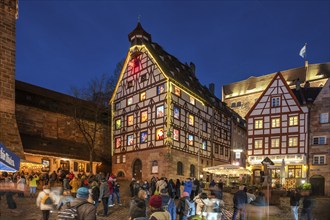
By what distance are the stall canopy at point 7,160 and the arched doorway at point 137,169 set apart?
97.8ft

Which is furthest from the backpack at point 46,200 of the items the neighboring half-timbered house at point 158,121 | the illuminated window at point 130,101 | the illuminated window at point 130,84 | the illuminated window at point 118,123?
the illuminated window at point 118,123

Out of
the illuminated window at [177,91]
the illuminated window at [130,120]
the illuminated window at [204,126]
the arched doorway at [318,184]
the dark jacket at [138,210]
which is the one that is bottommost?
the arched doorway at [318,184]

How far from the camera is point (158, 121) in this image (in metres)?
36.3

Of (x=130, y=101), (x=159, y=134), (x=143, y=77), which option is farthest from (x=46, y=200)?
(x=130, y=101)

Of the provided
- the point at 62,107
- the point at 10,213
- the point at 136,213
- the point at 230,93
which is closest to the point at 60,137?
the point at 62,107

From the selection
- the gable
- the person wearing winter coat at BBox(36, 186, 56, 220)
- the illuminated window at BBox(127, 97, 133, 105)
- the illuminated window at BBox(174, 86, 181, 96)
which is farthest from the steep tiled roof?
the person wearing winter coat at BBox(36, 186, 56, 220)

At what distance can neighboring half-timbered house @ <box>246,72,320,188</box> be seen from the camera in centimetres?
3831

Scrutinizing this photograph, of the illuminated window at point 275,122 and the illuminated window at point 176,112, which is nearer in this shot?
the illuminated window at point 176,112

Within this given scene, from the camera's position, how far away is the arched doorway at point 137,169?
37844 millimetres

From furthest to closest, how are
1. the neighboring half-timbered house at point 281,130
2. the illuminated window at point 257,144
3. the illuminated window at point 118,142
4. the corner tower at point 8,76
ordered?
the illuminated window at point 118,142 → the illuminated window at point 257,144 → the neighboring half-timbered house at point 281,130 → the corner tower at point 8,76

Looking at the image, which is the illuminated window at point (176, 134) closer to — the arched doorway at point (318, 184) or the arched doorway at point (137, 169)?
the arched doorway at point (137, 169)

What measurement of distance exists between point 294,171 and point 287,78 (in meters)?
35.0

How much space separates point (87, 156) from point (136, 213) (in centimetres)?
3561

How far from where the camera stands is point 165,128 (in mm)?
35156
